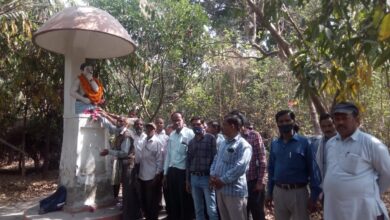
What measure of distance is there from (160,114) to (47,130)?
12.5ft

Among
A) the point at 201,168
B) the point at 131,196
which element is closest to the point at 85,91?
the point at 131,196

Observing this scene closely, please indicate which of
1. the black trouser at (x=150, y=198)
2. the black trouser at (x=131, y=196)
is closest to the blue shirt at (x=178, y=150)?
the black trouser at (x=150, y=198)

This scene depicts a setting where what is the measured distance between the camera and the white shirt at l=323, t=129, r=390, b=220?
2.86 meters

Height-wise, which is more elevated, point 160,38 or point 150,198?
point 160,38

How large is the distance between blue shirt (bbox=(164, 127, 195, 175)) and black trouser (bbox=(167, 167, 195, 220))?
0.08 meters

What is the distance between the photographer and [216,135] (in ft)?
18.2

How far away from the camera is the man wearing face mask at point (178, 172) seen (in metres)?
5.61

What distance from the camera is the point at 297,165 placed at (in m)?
3.70

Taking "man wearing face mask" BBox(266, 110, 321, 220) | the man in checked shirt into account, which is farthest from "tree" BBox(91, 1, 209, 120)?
"man wearing face mask" BBox(266, 110, 321, 220)

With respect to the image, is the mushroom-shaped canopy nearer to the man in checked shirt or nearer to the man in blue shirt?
the man in checked shirt

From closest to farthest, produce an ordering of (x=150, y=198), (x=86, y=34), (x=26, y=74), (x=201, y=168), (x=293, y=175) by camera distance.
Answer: (x=293, y=175) → (x=201, y=168) → (x=150, y=198) → (x=86, y=34) → (x=26, y=74)

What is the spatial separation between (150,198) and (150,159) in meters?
0.57

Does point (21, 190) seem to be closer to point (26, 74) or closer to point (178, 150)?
point (26, 74)

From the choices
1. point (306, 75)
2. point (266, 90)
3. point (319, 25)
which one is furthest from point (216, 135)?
point (266, 90)
